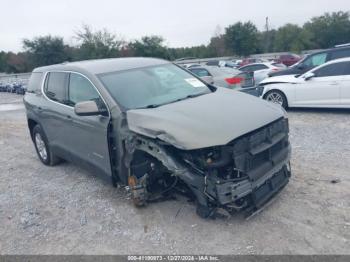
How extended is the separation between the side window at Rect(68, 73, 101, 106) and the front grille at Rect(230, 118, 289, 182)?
1958 mm

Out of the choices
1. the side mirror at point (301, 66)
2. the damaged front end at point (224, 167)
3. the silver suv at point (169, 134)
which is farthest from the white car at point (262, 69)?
the damaged front end at point (224, 167)

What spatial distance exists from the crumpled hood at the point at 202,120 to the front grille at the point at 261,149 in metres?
0.09

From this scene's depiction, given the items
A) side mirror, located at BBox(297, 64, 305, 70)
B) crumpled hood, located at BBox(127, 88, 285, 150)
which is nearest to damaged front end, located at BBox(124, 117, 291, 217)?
crumpled hood, located at BBox(127, 88, 285, 150)

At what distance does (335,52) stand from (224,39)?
44251 mm

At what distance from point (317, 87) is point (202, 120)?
614cm

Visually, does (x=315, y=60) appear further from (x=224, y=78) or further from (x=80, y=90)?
(x=80, y=90)

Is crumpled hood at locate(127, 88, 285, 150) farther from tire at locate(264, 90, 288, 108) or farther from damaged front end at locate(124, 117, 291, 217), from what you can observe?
tire at locate(264, 90, 288, 108)

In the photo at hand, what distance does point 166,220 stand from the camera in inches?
148

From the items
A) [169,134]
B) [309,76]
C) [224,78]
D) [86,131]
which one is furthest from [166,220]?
[309,76]

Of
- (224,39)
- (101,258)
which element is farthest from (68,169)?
(224,39)

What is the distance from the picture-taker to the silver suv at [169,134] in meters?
3.23

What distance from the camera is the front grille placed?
3.21 m

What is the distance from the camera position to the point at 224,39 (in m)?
52.4

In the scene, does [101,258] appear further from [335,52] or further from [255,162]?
[335,52]
